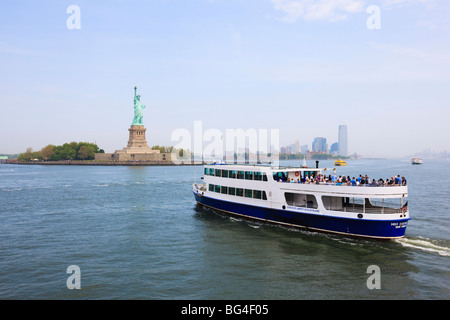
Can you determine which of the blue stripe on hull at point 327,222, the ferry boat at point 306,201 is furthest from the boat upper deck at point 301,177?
the blue stripe on hull at point 327,222

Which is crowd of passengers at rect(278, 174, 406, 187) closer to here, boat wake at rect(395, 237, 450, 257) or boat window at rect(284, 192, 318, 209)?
boat window at rect(284, 192, 318, 209)

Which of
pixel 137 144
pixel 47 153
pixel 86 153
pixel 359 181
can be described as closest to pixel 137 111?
pixel 137 144

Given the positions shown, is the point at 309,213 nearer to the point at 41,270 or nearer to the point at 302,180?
the point at 302,180

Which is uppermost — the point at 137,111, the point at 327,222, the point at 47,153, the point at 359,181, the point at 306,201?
the point at 137,111

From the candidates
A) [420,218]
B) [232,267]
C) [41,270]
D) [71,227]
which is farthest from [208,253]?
[420,218]

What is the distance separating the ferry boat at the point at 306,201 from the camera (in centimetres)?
2481

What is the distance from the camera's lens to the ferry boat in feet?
81.4

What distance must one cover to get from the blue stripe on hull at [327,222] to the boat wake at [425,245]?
0.88m

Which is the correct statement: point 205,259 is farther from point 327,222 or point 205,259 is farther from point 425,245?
point 425,245

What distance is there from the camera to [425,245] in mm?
25062

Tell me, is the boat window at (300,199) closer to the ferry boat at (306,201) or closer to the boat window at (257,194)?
the ferry boat at (306,201)

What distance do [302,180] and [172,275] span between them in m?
16.8

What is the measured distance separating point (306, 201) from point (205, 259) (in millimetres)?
11632
